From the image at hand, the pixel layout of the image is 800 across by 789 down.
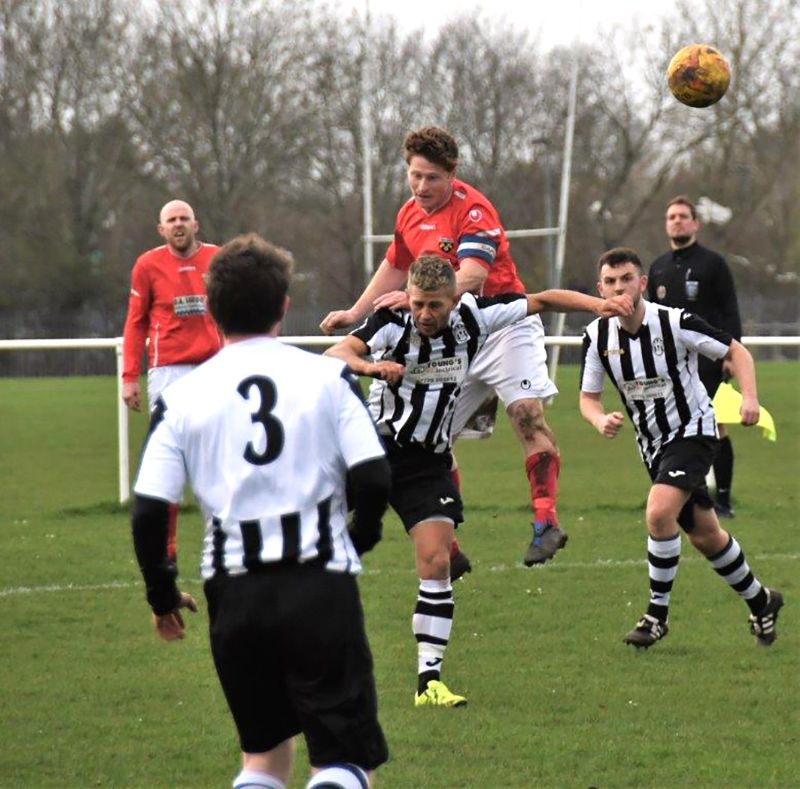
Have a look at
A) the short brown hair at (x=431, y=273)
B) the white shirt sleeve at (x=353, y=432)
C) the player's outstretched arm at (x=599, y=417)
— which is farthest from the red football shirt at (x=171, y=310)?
the white shirt sleeve at (x=353, y=432)

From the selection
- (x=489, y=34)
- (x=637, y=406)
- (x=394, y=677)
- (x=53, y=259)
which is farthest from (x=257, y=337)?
(x=53, y=259)

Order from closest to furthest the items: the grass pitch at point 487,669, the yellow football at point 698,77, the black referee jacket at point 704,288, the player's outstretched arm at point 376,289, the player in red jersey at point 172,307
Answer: the grass pitch at point 487,669 < the player's outstretched arm at point 376,289 < the yellow football at point 698,77 < the player in red jersey at point 172,307 < the black referee jacket at point 704,288

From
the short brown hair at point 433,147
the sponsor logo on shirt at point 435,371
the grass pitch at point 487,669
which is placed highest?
the short brown hair at point 433,147

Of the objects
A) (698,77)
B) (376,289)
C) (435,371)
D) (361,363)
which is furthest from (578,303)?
(698,77)

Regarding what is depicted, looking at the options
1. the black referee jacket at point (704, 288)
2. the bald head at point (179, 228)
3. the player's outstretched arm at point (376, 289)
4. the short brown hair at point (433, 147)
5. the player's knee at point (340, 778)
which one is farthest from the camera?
the black referee jacket at point (704, 288)

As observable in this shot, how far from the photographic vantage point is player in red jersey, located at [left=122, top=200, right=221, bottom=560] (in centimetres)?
976

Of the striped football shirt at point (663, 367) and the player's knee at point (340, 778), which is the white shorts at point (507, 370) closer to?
the striped football shirt at point (663, 367)

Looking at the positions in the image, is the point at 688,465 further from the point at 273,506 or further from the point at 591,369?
the point at 273,506

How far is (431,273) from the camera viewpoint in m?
5.99

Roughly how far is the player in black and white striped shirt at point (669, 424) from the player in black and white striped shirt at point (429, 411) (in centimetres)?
70

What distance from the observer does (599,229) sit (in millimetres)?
46062

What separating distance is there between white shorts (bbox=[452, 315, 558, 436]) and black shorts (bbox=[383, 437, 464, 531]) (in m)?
1.14

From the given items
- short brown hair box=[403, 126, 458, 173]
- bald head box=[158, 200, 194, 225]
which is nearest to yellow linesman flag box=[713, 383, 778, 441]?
bald head box=[158, 200, 194, 225]

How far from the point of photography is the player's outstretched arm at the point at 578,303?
21.2ft
